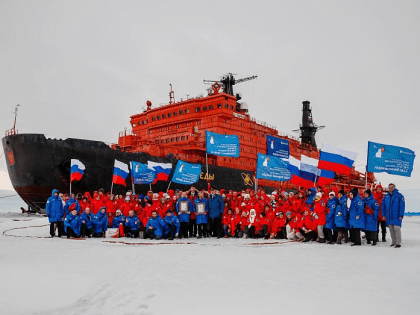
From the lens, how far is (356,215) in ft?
27.8

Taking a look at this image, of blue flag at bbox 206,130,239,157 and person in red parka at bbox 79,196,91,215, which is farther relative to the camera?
blue flag at bbox 206,130,239,157

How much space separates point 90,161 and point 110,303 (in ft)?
53.8

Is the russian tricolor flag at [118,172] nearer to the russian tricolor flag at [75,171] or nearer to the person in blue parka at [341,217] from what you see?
the russian tricolor flag at [75,171]

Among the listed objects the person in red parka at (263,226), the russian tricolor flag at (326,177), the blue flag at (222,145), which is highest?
the blue flag at (222,145)

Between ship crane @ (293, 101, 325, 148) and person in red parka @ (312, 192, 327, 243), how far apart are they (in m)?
30.6

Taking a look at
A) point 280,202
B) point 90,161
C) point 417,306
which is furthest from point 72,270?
point 90,161

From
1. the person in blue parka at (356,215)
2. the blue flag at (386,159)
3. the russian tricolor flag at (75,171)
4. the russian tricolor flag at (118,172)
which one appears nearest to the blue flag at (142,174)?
the russian tricolor flag at (118,172)

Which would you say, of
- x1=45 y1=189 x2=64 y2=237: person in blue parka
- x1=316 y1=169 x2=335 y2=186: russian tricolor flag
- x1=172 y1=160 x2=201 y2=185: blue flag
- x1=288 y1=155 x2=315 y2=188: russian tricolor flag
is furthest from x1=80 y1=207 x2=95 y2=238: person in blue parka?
x1=316 y1=169 x2=335 y2=186: russian tricolor flag

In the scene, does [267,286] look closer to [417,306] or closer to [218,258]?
[417,306]

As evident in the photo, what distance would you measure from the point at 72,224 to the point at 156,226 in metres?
2.37

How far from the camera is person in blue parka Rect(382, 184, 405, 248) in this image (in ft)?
26.6

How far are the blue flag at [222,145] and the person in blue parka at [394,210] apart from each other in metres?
5.90

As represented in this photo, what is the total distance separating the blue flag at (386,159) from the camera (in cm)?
1055

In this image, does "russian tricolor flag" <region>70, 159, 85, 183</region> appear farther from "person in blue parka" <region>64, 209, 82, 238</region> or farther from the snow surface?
the snow surface
